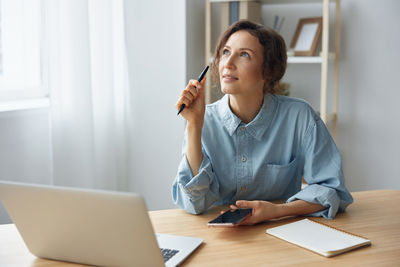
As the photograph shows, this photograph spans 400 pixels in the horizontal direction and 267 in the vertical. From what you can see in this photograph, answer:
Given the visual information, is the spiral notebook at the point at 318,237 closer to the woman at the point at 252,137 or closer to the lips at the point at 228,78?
the woman at the point at 252,137

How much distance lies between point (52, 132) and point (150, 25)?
0.89 meters

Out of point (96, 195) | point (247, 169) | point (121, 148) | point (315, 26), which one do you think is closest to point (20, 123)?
point (121, 148)

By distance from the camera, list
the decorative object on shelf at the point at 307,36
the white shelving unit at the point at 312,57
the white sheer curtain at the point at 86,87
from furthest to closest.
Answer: the decorative object on shelf at the point at 307,36 < the white shelving unit at the point at 312,57 < the white sheer curtain at the point at 86,87

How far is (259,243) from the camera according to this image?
48.4 inches

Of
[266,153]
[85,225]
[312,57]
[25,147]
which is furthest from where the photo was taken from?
[312,57]

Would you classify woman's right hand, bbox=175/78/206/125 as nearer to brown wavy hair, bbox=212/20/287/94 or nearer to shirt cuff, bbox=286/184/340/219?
brown wavy hair, bbox=212/20/287/94

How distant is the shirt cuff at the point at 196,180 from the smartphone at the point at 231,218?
109 mm

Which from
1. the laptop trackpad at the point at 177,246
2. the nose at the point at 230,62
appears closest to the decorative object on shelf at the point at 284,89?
the nose at the point at 230,62

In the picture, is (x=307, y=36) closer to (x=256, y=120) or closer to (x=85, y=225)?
(x=256, y=120)

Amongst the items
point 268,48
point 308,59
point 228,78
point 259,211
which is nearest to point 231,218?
point 259,211

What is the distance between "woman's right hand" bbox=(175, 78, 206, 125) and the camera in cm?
150

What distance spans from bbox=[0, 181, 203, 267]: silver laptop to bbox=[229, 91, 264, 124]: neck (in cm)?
60

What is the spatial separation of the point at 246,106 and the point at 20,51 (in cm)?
142

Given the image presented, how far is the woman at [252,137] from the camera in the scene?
1.51 meters
